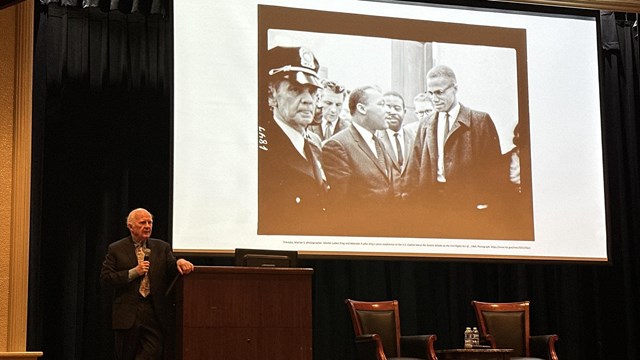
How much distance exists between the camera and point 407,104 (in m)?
7.69

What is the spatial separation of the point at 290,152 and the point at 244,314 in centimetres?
222

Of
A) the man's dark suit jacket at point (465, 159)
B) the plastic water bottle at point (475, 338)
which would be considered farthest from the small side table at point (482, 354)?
the man's dark suit jacket at point (465, 159)

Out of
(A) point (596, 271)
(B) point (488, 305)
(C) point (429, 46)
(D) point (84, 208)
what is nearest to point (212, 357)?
(D) point (84, 208)

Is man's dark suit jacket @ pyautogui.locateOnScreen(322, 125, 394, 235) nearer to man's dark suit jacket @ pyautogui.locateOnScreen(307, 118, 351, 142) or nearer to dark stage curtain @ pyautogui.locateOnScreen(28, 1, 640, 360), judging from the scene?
man's dark suit jacket @ pyautogui.locateOnScreen(307, 118, 351, 142)

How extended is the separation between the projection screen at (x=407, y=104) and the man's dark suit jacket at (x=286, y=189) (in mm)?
39

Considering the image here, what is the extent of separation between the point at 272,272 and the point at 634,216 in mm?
4258

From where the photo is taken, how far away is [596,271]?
8414 mm

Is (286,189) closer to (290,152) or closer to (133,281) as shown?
(290,152)

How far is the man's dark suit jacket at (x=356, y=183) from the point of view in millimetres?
7406

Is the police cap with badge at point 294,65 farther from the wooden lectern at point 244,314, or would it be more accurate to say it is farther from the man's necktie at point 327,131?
the wooden lectern at point 244,314

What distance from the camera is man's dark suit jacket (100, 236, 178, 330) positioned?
584 cm

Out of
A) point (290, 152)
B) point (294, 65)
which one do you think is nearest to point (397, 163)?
point (290, 152)

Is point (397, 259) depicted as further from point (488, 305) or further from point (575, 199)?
point (575, 199)

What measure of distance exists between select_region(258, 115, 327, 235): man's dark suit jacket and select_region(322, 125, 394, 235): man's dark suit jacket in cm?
11
